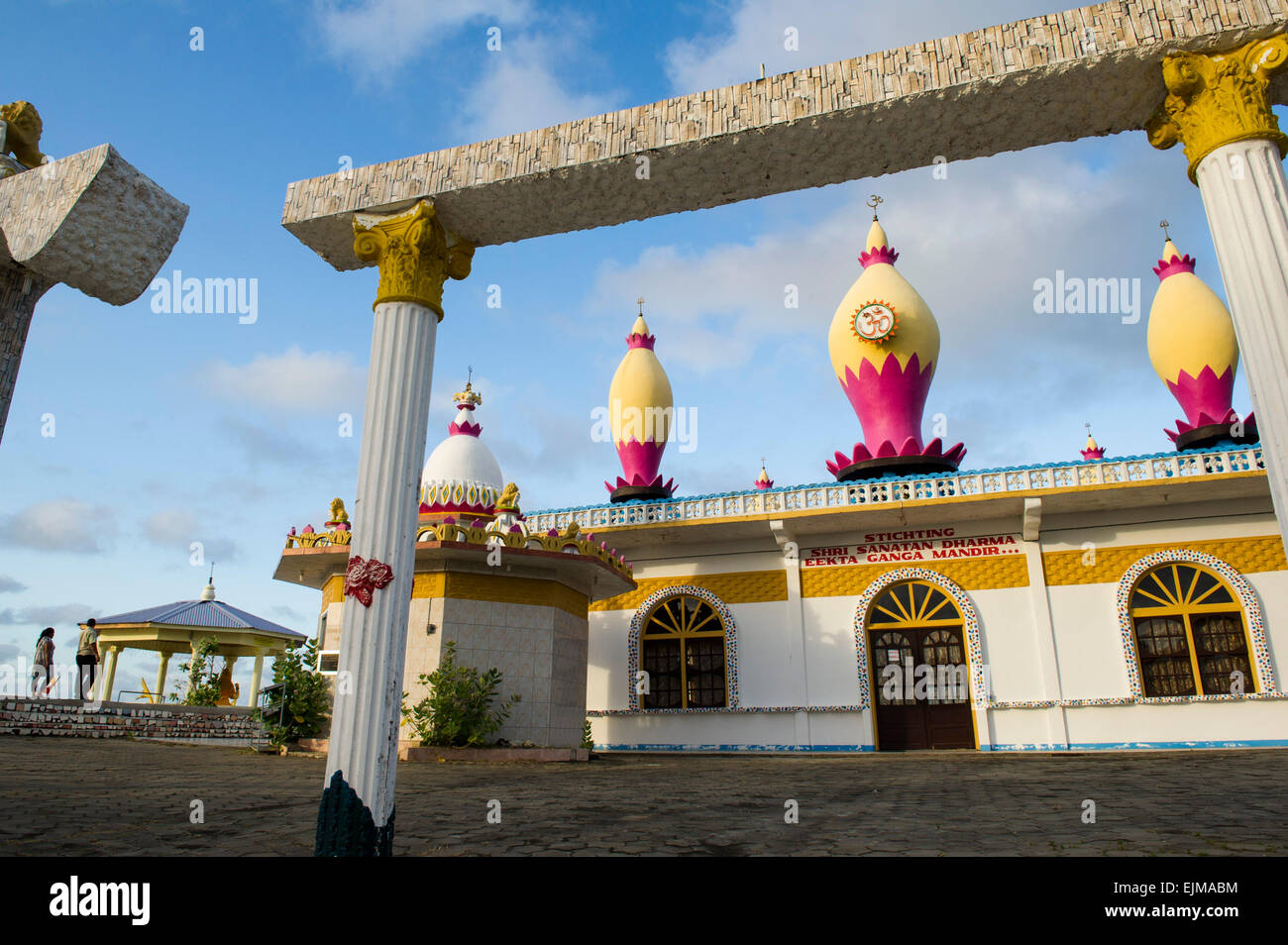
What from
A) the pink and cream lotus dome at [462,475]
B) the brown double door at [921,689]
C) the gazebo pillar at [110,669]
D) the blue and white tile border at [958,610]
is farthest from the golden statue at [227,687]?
the brown double door at [921,689]

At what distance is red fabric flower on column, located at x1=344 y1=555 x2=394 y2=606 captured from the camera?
416 centimetres

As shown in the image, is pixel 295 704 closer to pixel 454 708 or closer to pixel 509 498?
pixel 454 708

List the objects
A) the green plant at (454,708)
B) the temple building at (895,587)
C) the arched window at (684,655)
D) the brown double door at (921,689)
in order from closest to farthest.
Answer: the green plant at (454,708), the temple building at (895,587), the brown double door at (921,689), the arched window at (684,655)

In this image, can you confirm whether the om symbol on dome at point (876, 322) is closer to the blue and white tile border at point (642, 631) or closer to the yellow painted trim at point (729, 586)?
the yellow painted trim at point (729, 586)

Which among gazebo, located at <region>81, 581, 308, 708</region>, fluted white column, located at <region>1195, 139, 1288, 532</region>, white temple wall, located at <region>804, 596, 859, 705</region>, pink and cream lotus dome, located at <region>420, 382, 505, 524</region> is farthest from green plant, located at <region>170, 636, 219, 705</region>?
fluted white column, located at <region>1195, 139, 1288, 532</region>

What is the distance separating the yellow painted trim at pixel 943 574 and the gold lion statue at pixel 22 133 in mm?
15751

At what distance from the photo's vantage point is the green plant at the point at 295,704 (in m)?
12.5

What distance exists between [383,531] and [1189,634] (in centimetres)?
1598

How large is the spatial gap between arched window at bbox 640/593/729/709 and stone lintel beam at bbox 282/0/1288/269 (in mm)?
13669

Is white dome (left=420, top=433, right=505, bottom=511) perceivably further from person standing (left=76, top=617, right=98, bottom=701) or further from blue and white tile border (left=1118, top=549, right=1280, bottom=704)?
blue and white tile border (left=1118, top=549, right=1280, bottom=704)

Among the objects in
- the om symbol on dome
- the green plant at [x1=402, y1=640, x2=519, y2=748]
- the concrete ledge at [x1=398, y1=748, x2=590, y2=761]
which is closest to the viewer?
the concrete ledge at [x1=398, y1=748, x2=590, y2=761]

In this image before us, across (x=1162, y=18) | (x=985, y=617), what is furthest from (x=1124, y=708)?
(x=1162, y=18)
